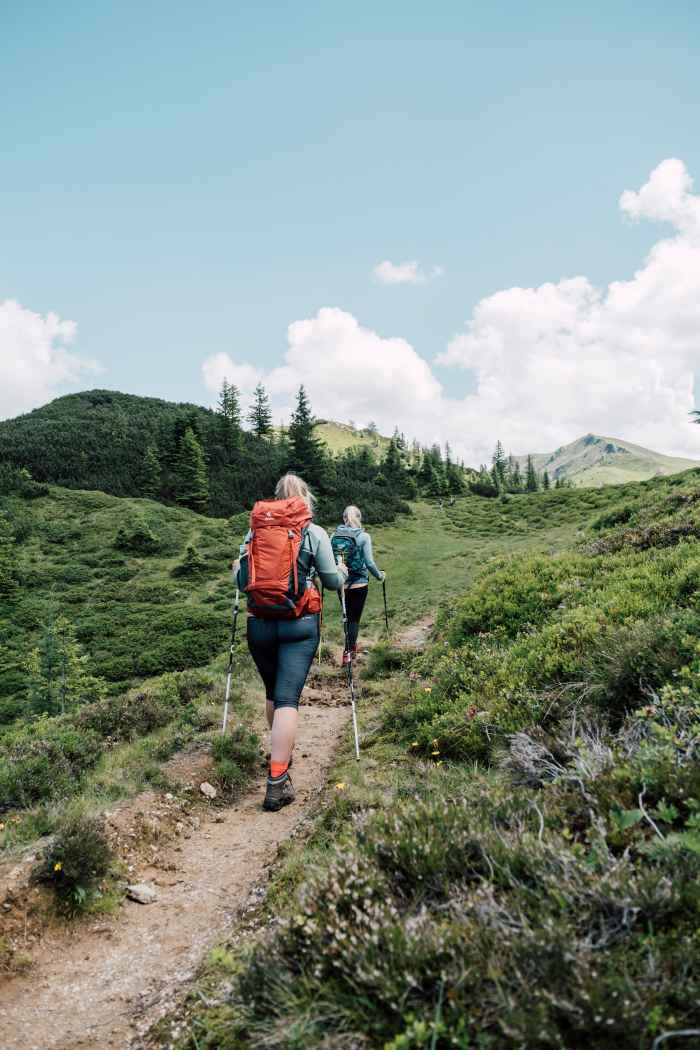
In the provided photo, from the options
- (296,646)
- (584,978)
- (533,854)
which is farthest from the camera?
(296,646)

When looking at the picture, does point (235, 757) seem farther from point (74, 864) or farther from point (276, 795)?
point (74, 864)

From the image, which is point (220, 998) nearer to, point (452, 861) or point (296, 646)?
point (452, 861)

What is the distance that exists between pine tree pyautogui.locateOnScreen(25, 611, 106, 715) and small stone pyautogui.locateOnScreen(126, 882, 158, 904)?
16885mm

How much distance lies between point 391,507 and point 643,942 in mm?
54669

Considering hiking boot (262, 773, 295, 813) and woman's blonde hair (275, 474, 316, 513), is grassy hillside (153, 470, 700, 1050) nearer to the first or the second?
hiking boot (262, 773, 295, 813)

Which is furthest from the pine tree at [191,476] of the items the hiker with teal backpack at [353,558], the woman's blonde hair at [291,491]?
the woman's blonde hair at [291,491]

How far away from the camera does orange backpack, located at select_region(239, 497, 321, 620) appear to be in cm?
485

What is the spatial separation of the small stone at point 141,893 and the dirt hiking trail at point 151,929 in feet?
0.10

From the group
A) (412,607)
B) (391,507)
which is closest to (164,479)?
(391,507)

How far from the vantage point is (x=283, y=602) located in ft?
15.9

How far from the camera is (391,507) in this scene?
56.4 m

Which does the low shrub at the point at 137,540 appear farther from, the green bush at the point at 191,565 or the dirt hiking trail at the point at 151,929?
the dirt hiking trail at the point at 151,929

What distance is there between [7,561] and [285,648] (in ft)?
121

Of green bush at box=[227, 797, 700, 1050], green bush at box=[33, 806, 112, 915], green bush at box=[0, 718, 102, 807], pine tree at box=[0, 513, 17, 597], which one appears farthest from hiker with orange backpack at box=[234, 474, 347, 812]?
pine tree at box=[0, 513, 17, 597]
